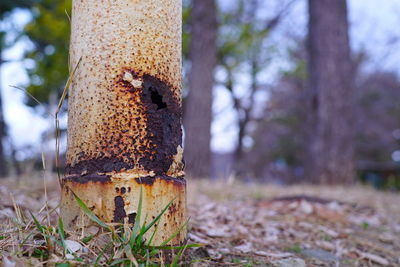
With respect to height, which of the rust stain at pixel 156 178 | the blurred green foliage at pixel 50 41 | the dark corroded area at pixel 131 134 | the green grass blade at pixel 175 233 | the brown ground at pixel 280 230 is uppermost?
the blurred green foliage at pixel 50 41

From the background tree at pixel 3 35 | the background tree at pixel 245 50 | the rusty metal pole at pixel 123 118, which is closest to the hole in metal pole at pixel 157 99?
the rusty metal pole at pixel 123 118

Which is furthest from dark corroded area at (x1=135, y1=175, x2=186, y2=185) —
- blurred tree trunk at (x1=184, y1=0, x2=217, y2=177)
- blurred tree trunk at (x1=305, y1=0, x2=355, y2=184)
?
blurred tree trunk at (x1=305, y1=0, x2=355, y2=184)

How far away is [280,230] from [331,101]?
14.3 feet

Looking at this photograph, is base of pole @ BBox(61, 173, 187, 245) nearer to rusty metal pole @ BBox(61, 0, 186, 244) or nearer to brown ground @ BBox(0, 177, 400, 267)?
rusty metal pole @ BBox(61, 0, 186, 244)

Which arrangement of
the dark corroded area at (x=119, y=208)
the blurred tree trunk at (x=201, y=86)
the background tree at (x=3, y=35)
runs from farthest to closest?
the blurred tree trunk at (x=201, y=86)
the background tree at (x=3, y=35)
the dark corroded area at (x=119, y=208)

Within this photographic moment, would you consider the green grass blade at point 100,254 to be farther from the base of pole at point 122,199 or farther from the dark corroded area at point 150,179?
the dark corroded area at point 150,179

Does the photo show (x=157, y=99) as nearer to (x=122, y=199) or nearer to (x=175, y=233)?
(x=122, y=199)

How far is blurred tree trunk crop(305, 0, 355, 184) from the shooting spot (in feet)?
20.8

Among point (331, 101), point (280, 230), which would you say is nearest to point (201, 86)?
point (331, 101)

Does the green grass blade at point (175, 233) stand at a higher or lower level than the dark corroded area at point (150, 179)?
lower

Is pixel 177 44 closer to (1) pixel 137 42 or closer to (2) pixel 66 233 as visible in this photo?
(1) pixel 137 42

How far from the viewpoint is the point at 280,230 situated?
8.57 feet

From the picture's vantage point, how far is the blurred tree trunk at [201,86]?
6605mm

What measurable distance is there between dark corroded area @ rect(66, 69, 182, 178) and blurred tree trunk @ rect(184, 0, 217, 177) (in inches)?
192
